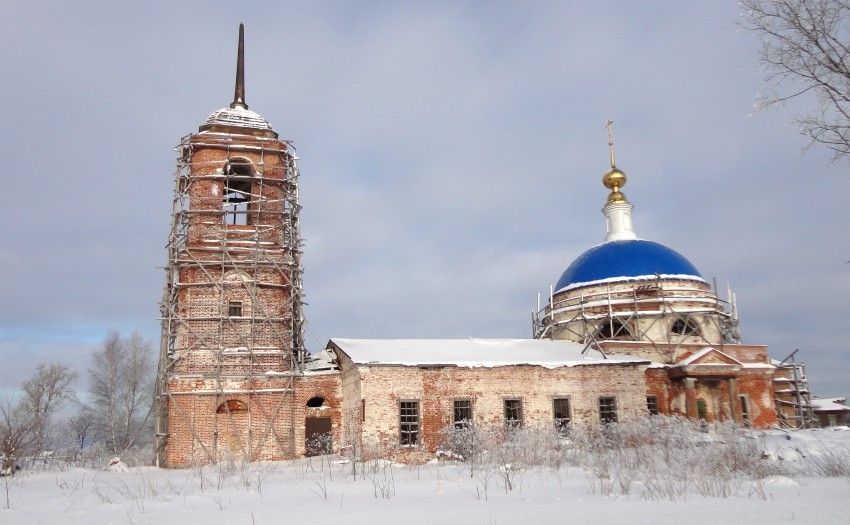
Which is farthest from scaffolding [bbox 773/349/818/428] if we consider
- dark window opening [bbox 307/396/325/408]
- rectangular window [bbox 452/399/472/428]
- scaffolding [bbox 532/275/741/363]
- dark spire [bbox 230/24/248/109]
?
dark spire [bbox 230/24/248/109]

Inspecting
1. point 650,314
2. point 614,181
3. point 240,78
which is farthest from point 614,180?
point 240,78

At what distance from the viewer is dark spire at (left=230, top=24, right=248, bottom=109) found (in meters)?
23.5

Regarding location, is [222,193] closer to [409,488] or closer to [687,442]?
[409,488]

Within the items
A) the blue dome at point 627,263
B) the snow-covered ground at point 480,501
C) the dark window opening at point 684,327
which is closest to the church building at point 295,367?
the dark window opening at point 684,327

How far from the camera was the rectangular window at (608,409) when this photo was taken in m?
20.1

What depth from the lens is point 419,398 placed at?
1883 cm

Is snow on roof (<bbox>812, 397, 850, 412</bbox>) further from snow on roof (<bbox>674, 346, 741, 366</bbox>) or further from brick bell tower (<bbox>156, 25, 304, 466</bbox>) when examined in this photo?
brick bell tower (<bbox>156, 25, 304, 466</bbox>)

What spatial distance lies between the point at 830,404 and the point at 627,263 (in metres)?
23.1

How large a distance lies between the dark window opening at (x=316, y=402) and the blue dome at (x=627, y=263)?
Result: 39.6 feet

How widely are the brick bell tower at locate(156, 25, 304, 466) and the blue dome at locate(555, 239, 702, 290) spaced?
12016mm

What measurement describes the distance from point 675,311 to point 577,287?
3878 millimetres

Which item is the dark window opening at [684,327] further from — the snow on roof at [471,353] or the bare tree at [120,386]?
the bare tree at [120,386]

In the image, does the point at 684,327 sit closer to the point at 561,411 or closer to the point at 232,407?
the point at 561,411

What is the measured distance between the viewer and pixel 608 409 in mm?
20281
